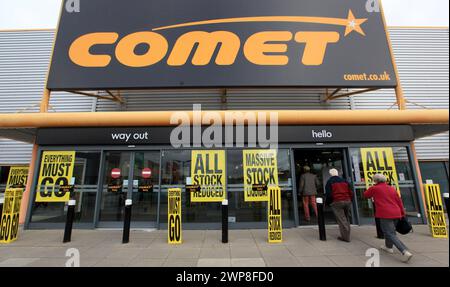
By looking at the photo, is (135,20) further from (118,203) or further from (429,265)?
(429,265)

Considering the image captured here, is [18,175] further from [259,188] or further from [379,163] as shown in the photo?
[379,163]

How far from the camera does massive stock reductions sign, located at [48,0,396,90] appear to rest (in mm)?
8156

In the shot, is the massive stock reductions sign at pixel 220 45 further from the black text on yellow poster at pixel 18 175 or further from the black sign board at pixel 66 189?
the black text on yellow poster at pixel 18 175

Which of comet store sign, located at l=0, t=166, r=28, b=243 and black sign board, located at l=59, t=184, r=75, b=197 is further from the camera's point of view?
black sign board, located at l=59, t=184, r=75, b=197

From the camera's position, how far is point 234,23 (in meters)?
8.71

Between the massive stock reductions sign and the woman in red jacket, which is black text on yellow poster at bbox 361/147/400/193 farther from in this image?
the woman in red jacket

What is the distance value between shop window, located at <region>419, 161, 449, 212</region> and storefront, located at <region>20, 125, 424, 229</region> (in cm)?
307

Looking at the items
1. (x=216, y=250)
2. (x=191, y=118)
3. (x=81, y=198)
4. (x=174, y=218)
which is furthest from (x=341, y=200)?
(x=81, y=198)

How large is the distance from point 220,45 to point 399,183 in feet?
26.5

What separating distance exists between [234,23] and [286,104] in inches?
153

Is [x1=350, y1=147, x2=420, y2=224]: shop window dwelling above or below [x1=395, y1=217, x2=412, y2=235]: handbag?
above

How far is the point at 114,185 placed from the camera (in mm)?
7672

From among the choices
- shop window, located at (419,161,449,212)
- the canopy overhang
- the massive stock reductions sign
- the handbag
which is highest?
the massive stock reductions sign

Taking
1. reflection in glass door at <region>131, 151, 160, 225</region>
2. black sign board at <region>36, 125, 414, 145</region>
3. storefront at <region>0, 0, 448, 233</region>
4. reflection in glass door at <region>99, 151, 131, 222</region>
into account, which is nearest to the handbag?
storefront at <region>0, 0, 448, 233</region>
